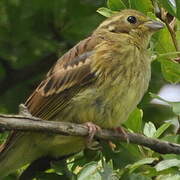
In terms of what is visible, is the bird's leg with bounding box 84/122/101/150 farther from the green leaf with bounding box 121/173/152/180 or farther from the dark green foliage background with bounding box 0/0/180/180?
the dark green foliage background with bounding box 0/0/180/180

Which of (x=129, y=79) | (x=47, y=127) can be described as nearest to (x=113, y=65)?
(x=129, y=79)

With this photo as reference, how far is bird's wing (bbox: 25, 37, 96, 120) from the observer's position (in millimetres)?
4523

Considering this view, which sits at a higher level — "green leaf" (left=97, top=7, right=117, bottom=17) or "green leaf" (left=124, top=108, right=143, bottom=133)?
"green leaf" (left=97, top=7, right=117, bottom=17)

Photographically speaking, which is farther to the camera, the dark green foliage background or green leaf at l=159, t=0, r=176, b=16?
the dark green foliage background

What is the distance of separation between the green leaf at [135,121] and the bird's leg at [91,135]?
0.64 ft

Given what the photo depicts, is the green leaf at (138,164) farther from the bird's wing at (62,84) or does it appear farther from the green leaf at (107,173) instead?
the bird's wing at (62,84)

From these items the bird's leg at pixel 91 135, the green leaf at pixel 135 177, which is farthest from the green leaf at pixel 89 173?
the bird's leg at pixel 91 135

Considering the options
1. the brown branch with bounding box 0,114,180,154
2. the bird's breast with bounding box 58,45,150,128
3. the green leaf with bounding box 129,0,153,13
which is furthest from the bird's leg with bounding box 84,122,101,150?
the green leaf with bounding box 129,0,153,13

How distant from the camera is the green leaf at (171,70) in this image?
4.18 meters

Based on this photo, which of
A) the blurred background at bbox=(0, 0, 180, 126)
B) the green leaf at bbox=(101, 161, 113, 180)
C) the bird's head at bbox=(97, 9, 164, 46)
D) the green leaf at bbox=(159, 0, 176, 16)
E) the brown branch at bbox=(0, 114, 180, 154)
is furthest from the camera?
the blurred background at bbox=(0, 0, 180, 126)

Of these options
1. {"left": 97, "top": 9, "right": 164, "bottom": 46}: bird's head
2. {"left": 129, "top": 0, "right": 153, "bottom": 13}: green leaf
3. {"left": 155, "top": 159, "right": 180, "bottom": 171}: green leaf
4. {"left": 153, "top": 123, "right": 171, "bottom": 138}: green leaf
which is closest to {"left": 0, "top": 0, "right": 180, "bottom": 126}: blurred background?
{"left": 97, "top": 9, "right": 164, "bottom": 46}: bird's head

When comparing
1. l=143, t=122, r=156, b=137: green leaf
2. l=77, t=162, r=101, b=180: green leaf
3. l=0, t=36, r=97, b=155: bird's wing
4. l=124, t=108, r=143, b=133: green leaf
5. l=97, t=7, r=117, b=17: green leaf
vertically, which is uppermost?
l=97, t=7, r=117, b=17: green leaf

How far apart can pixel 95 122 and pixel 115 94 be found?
20 cm

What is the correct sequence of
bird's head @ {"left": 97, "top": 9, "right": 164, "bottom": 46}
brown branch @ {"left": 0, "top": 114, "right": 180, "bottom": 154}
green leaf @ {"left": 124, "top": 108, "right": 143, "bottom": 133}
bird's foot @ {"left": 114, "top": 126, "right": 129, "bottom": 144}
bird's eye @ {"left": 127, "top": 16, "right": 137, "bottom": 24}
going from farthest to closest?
bird's eye @ {"left": 127, "top": 16, "right": 137, "bottom": 24}, bird's head @ {"left": 97, "top": 9, "right": 164, "bottom": 46}, green leaf @ {"left": 124, "top": 108, "right": 143, "bottom": 133}, bird's foot @ {"left": 114, "top": 126, "right": 129, "bottom": 144}, brown branch @ {"left": 0, "top": 114, "right": 180, "bottom": 154}
